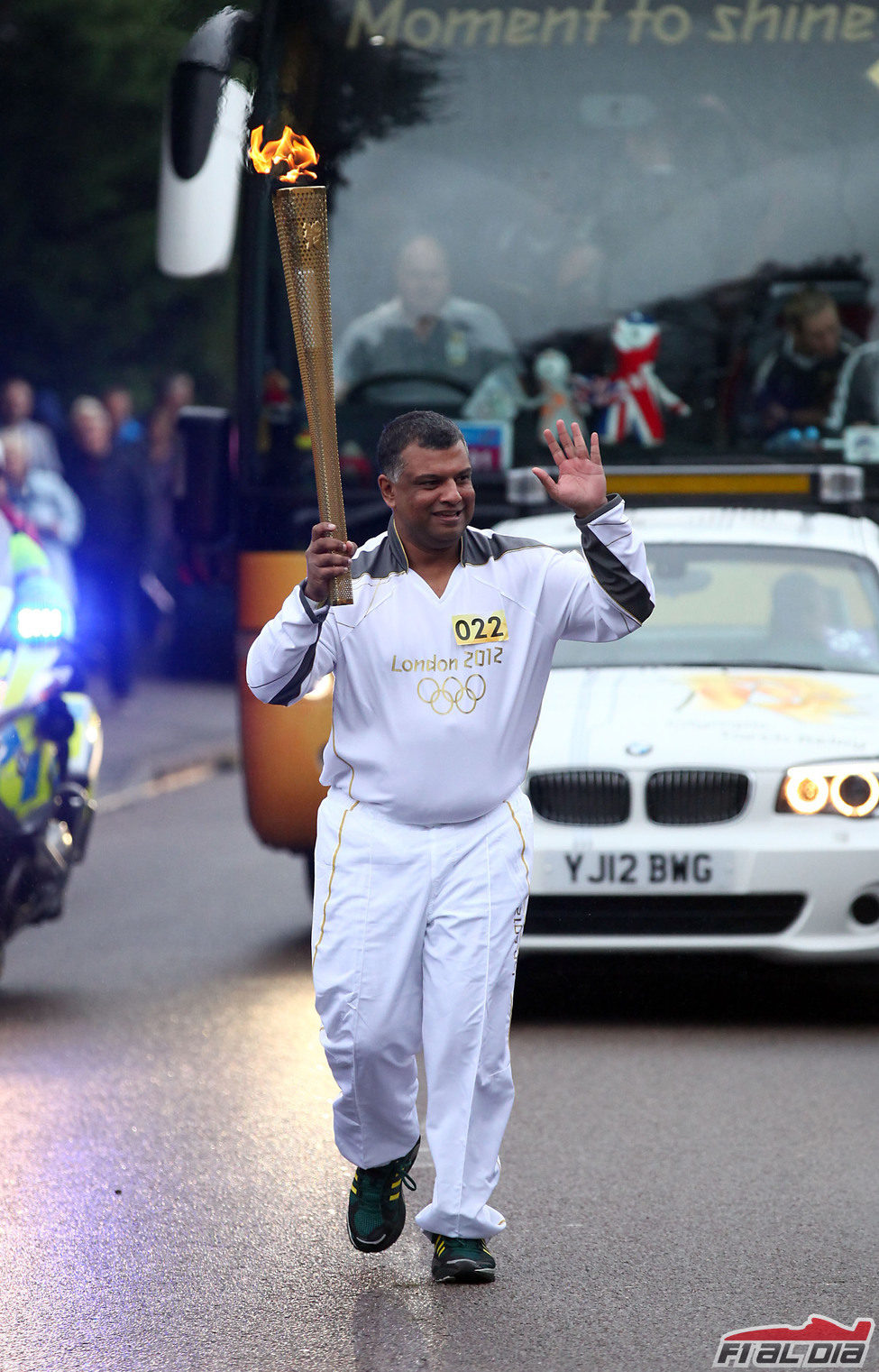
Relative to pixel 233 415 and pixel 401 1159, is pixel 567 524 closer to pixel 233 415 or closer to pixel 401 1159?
pixel 233 415

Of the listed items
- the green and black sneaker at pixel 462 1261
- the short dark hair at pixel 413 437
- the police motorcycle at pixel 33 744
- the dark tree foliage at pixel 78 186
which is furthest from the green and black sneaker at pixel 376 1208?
the dark tree foliage at pixel 78 186

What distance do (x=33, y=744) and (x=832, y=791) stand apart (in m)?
2.67

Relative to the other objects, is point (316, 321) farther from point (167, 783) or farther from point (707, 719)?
point (167, 783)

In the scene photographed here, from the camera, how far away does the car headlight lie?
298 inches

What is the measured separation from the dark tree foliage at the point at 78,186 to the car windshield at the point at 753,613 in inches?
552

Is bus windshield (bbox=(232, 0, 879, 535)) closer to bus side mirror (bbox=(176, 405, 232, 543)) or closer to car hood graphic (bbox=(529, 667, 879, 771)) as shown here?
bus side mirror (bbox=(176, 405, 232, 543))

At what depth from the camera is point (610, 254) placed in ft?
33.5

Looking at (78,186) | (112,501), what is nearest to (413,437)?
(112,501)

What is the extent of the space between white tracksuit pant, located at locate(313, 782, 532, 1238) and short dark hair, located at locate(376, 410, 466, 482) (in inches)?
28.0

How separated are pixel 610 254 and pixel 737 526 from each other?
1.74m

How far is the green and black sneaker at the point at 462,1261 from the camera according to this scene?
4996 millimetres

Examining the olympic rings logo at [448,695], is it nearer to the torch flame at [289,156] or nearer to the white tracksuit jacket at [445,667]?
the white tracksuit jacket at [445,667]

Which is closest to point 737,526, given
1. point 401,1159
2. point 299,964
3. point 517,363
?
point 517,363

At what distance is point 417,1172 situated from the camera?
19.9 feet
